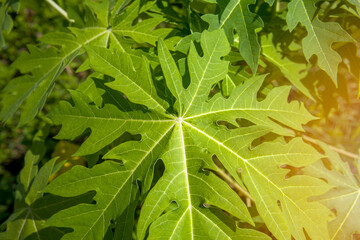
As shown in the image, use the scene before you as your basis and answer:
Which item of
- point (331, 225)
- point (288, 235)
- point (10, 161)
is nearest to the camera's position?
point (288, 235)

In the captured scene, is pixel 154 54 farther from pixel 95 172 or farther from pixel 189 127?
pixel 95 172

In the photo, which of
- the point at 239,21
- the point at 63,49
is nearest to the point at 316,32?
the point at 239,21

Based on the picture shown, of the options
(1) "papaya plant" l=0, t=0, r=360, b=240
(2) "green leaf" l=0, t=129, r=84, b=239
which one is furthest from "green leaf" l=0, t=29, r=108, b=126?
(2) "green leaf" l=0, t=129, r=84, b=239

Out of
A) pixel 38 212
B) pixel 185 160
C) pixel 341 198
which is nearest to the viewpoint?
pixel 185 160

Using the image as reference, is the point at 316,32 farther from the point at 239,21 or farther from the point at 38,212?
the point at 38,212

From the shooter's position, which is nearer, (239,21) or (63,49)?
(239,21)

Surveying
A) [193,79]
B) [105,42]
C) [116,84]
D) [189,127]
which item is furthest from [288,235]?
[105,42]

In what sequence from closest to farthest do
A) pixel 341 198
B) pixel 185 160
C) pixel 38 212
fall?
pixel 185 160 < pixel 341 198 < pixel 38 212
